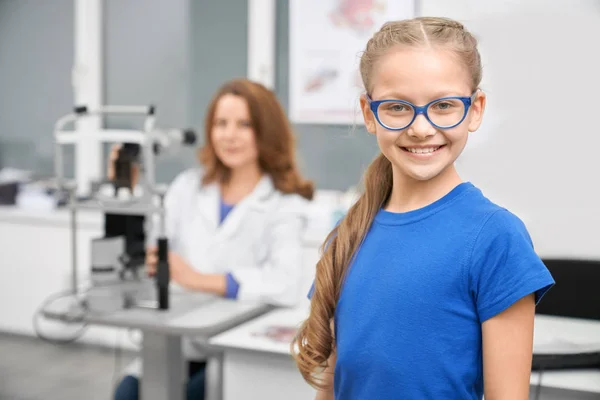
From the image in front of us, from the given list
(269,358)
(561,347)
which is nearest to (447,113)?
(561,347)

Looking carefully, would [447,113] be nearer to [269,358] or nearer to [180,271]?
[269,358]

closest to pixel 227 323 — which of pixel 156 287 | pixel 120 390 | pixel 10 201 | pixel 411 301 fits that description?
pixel 156 287

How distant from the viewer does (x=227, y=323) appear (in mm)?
1921

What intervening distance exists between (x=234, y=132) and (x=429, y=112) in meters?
1.41

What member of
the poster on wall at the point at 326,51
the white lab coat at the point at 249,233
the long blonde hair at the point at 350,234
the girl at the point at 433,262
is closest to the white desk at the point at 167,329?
the white lab coat at the point at 249,233

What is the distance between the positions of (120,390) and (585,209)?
4.44 feet

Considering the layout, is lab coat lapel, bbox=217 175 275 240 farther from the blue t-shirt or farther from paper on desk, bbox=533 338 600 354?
the blue t-shirt

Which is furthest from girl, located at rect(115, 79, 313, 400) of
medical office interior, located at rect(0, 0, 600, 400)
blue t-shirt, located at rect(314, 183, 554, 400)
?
blue t-shirt, located at rect(314, 183, 554, 400)

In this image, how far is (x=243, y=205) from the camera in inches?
92.8

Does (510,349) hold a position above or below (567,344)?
above

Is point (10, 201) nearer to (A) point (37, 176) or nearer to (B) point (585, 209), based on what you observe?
(A) point (37, 176)

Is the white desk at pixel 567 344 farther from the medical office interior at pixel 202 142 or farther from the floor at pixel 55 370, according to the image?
the floor at pixel 55 370

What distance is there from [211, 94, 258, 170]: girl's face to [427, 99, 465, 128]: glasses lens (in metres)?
1.41

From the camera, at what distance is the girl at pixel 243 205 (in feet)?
7.46
